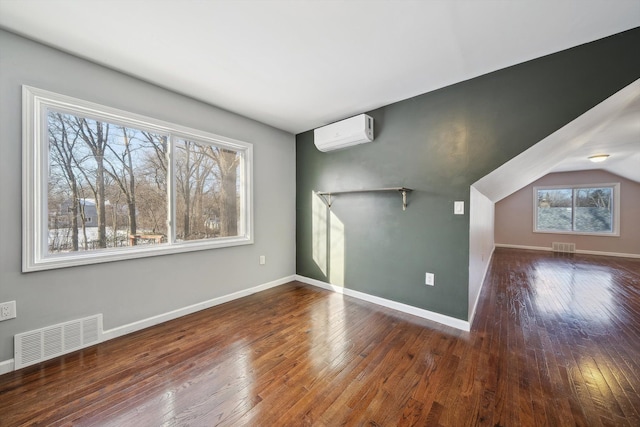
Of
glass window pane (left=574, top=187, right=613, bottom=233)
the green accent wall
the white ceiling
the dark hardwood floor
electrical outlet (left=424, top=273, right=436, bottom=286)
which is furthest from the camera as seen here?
glass window pane (left=574, top=187, right=613, bottom=233)

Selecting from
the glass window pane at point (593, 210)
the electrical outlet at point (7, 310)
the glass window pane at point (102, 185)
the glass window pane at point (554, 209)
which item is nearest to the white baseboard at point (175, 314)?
the electrical outlet at point (7, 310)

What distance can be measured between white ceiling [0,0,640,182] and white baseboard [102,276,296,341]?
2401mm

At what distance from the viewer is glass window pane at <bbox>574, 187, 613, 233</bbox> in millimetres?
5980

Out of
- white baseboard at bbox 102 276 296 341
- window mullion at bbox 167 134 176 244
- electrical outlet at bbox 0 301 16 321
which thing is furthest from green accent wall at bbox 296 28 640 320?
electrical outlet at bbox 0 301 16 321

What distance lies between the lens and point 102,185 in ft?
7.04

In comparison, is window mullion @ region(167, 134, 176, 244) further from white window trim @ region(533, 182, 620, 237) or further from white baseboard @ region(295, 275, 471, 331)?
white window trim @ region(533, 182, 620, 237)

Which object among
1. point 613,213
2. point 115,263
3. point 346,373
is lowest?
point 346,373

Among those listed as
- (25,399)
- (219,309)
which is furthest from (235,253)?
(25,399)

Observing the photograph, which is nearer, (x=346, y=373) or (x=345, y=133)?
(x=346, y=373)

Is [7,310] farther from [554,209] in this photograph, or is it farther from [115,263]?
[554,209]

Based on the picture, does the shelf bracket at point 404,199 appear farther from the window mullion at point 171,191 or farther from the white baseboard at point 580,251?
the white baseboard at point 580,251

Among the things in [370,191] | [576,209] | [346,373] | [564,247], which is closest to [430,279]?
[370,191]

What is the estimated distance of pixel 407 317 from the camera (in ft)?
8.54

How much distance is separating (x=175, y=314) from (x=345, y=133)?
9.61 ft
